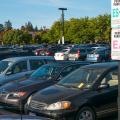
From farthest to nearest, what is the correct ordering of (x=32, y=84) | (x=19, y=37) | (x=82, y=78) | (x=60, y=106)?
(x=19, y=37) → (x=32, y=84) → (x=82, y=78) → (x=60, y=106)

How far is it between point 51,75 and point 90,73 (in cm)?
239

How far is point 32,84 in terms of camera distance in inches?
465

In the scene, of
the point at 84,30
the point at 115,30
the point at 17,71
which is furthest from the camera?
the point at 84,30

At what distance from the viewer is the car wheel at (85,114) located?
916cm

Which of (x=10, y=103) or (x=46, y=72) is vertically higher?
(x=46, y=72)

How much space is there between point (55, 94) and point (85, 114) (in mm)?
855

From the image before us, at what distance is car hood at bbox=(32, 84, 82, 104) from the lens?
9.35 m

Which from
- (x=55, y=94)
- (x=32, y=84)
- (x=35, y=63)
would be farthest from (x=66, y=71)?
(x=35, y=63)

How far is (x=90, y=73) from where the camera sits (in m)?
10.2

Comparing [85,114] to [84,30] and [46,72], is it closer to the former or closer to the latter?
[46,72]

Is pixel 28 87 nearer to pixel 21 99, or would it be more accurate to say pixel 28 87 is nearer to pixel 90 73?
pixel 21 99

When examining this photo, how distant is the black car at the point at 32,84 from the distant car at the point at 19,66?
202 centimetres

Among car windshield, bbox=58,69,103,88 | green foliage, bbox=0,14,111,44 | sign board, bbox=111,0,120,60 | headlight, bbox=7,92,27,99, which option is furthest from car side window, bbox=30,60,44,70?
green foliage, bbox=0,14,111,44

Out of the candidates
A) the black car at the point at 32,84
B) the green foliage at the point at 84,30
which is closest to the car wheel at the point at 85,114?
the black car at the point at 32,84
